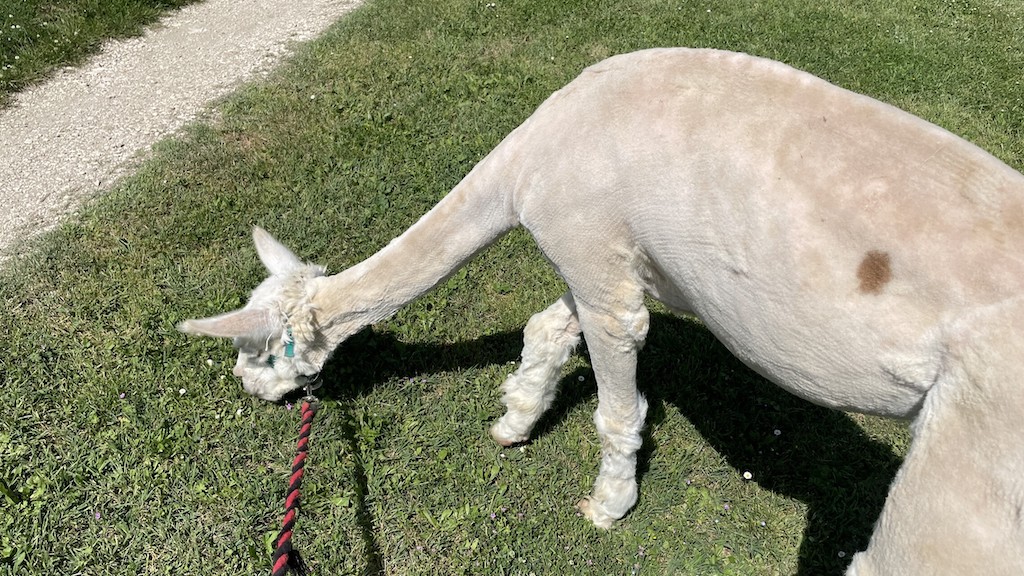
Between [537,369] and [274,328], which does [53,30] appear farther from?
[537,369]

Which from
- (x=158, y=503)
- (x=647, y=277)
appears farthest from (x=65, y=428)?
(x=647, y=277)

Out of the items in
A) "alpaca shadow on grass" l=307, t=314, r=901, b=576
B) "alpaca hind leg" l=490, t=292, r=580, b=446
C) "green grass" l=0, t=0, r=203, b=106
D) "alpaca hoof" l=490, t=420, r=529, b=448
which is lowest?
"alpaca shadow on grass" l=307, t=314, r=901, b=576

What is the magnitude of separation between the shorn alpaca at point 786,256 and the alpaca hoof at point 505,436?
2.98 feet

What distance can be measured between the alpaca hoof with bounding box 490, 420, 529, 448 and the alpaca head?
113cm

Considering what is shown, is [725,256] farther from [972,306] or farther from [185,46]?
[185,46]

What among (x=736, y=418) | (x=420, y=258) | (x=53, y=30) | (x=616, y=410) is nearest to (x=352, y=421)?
(x=420, y=258)

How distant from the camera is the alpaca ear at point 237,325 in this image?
9.05 feet

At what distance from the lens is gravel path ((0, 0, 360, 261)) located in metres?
5.57

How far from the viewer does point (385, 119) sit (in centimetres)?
636

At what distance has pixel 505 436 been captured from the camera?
396 centimetres

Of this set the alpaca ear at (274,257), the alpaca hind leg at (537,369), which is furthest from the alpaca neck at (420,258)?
the alpaca hind leg at (537,369)

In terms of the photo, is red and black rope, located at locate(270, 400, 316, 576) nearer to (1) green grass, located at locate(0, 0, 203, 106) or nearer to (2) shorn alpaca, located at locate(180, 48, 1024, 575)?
(2) shorn alpaca, located at locate(180, 48, 1024, 575)

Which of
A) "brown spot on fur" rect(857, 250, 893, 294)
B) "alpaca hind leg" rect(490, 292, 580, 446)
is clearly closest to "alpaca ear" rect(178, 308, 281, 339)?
"alpaca hind leg" rect(490, 292, 580, 446)

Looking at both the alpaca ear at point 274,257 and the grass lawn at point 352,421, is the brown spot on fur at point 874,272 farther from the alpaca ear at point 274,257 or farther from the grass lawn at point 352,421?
the alpaca ear at point 274,257
